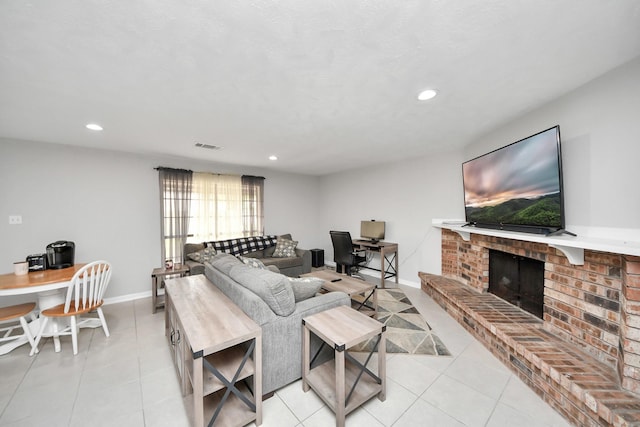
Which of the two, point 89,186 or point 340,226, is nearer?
point 89,186

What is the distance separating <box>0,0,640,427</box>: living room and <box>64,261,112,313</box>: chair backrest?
1.29 m

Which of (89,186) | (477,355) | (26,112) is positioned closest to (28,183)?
(89,186)

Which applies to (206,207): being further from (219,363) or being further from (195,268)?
(219,363)

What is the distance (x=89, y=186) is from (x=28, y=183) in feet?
1.88

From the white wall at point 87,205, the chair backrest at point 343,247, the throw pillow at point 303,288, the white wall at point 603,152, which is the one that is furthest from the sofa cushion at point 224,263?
the white wall at point 603,152

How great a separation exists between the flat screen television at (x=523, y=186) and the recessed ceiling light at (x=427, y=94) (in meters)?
0.95

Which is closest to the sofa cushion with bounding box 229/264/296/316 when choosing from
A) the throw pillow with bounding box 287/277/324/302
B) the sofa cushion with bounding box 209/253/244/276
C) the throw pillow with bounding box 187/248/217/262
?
the throw pillow with bounding box 287/277/324/302

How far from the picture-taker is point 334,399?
157cm

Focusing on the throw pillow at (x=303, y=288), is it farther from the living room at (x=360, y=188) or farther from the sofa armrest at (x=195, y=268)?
the sofa armrest at (x=195, y=268)

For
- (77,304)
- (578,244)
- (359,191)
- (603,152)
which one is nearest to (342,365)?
(578,244)

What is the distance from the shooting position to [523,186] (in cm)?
214

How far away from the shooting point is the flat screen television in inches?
72.9

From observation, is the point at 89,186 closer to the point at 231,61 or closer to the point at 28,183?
the point at 28,183

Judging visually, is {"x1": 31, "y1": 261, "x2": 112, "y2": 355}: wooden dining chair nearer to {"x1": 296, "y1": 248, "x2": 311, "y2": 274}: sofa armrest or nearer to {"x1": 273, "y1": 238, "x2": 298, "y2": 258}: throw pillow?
{"x1": 273, "y1": 238, "x2": 298, "y2": 258}: throw pillow
